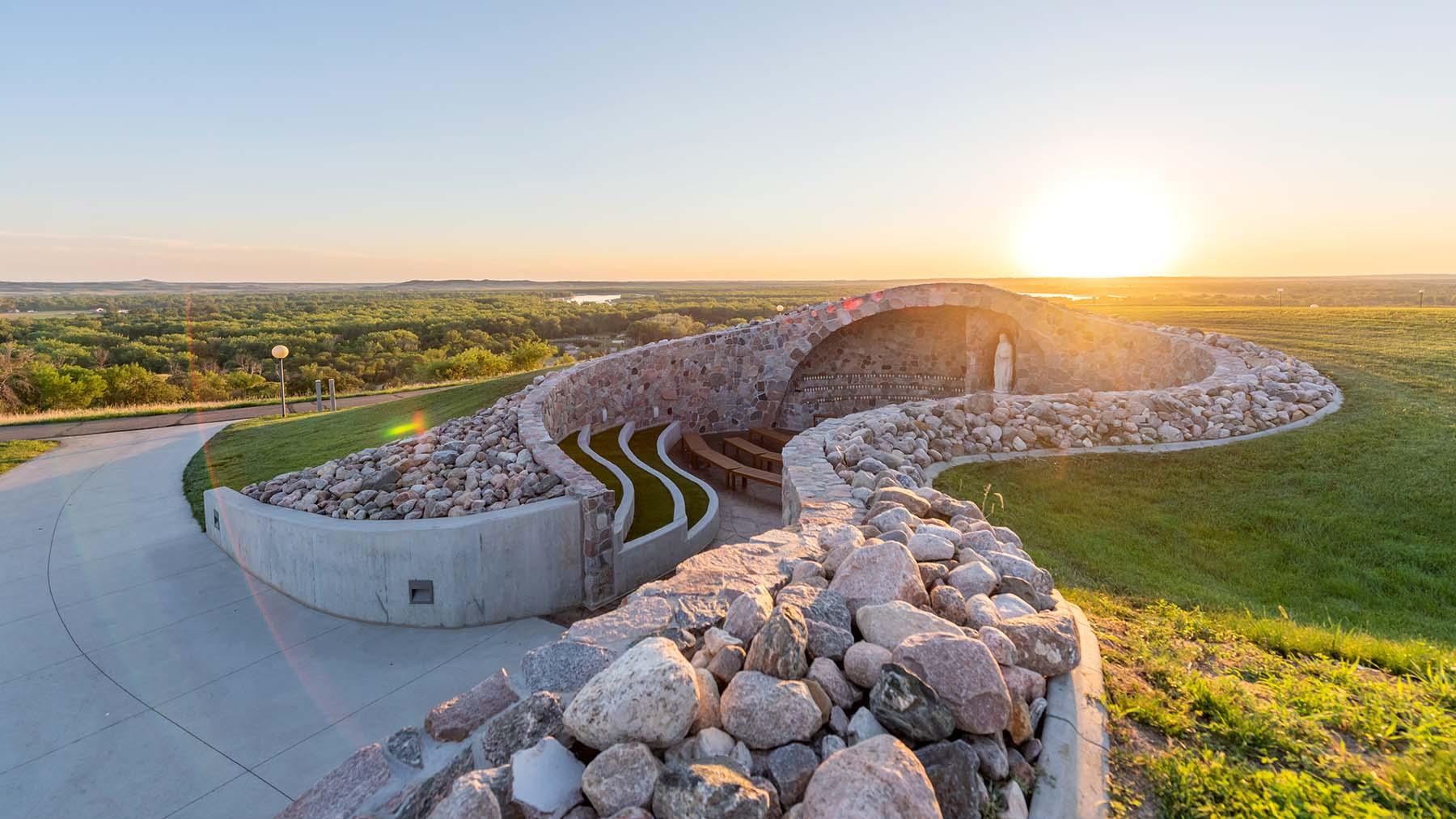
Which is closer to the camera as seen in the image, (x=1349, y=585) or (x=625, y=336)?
(x=1349, y=585)

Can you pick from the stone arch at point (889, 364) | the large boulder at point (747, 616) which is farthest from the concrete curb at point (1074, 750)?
the stone arch at point (889, 364)

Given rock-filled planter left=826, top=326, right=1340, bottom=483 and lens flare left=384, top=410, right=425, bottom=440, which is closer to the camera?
A: rock-filled planter left=826, top=326, right=1340, bottom=483

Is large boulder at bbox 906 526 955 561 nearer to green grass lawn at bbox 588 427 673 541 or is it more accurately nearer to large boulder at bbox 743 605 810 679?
large boulder at bbox 743 605 810 679

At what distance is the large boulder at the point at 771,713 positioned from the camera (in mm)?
2318

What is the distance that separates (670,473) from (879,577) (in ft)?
26.2

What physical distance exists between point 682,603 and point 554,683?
725 mm

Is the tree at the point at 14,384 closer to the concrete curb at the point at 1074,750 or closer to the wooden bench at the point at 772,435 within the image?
the wooden bench at the point at 772,435

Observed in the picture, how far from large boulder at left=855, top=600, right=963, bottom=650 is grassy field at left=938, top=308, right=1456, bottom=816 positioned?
0.79m

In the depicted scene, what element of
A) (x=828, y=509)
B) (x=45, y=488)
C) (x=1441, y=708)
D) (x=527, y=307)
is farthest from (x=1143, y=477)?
(x=527, y=307)

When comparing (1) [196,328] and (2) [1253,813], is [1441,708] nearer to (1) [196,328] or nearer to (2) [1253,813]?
(2) [1253,813]

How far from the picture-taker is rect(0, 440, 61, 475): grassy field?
12761 millimetres

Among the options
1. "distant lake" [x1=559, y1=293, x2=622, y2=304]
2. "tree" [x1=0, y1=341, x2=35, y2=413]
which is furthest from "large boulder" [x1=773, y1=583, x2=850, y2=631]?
"distant lake" [x1=559, y1=293, x2=622, y2=304]

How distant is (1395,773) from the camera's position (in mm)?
2141

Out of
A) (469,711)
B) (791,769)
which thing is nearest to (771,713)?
(791,769)
